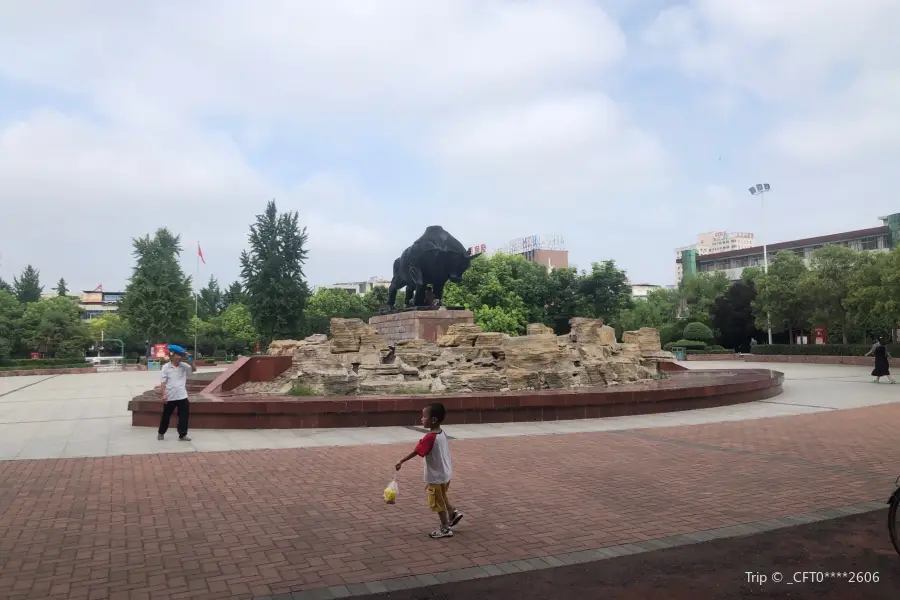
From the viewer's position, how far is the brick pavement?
4078 millimetres

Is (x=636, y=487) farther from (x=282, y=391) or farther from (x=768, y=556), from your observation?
(x=282, y=391)

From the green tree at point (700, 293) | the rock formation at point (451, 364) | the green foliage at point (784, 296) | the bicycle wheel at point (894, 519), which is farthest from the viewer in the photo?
the green tree at point (700, 293)

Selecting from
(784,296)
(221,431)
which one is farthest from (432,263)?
(784,296)

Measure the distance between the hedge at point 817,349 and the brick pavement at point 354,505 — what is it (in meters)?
27.0

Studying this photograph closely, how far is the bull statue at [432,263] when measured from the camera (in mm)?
16922

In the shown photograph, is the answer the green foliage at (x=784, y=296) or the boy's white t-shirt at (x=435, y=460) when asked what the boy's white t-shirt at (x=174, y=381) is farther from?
Result: the green foliage at (x=784, y=296)

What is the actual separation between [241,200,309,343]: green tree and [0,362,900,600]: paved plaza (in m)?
35.9

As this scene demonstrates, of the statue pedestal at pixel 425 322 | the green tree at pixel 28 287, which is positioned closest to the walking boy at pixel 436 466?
the statue pedestal at pixel 425 322

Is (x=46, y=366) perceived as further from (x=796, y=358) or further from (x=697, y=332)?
(x=796, y=358)

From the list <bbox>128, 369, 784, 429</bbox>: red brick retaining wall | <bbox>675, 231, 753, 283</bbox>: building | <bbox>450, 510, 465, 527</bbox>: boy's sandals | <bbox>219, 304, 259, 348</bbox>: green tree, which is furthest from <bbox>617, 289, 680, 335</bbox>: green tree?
<bbox>675, 231, 753, 283</bbox>: building

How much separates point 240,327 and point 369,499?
186 feet

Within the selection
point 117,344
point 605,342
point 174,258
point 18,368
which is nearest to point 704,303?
point 605,342

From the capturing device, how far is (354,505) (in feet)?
18.6

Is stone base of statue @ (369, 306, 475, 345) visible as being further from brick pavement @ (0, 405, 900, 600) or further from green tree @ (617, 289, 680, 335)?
green tree @ (617, 289, 680, 335)
